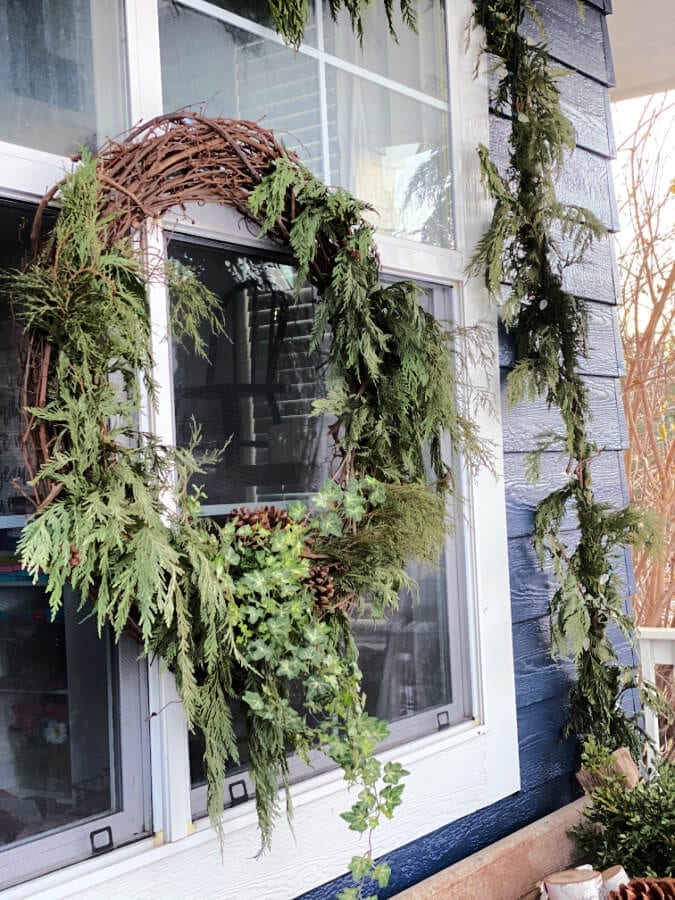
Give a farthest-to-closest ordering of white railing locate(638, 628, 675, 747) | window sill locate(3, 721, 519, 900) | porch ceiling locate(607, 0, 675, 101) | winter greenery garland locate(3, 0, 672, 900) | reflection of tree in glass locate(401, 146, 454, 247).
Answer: porch ceiling locate(607, 0, 675, 101), white railing locate(638, 628, 675, 747), reflection of tree in glass locate(401, 146, 454, 247), window sill locate(3, 721, 519, 900), winter greenery garland locate(3, 0, 672, 900)

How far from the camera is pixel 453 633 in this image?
207cm

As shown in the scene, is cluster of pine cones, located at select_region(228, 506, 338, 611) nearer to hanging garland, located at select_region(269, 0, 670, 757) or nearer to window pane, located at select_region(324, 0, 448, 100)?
hanging garland, located at select_region(269, 0, 670, 757)

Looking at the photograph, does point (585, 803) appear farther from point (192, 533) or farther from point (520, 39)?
point (520, 39)

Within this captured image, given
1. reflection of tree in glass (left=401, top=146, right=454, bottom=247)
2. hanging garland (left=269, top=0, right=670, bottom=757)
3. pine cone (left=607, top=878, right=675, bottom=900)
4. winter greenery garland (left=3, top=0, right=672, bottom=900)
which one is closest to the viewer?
winter greenery garland (left=3, top=0, right=672, bottom=900)

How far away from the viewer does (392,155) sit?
2010 mm

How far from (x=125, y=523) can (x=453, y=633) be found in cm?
102

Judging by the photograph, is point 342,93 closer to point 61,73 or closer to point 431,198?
point 431,198

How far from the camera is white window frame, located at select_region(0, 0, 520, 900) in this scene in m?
1.41

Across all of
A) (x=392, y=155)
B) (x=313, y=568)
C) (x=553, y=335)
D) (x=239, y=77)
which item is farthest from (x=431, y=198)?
(x=313, y=568)

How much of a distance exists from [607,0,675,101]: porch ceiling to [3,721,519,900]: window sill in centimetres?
216

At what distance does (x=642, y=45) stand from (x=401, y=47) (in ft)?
4.74

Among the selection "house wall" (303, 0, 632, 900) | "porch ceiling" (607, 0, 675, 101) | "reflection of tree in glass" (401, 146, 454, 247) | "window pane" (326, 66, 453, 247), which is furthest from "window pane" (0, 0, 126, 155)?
"porch ceiling" (607, 0, 675, 101)

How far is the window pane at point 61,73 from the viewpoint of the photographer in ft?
4.42

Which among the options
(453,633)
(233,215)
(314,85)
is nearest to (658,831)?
(453,633)
